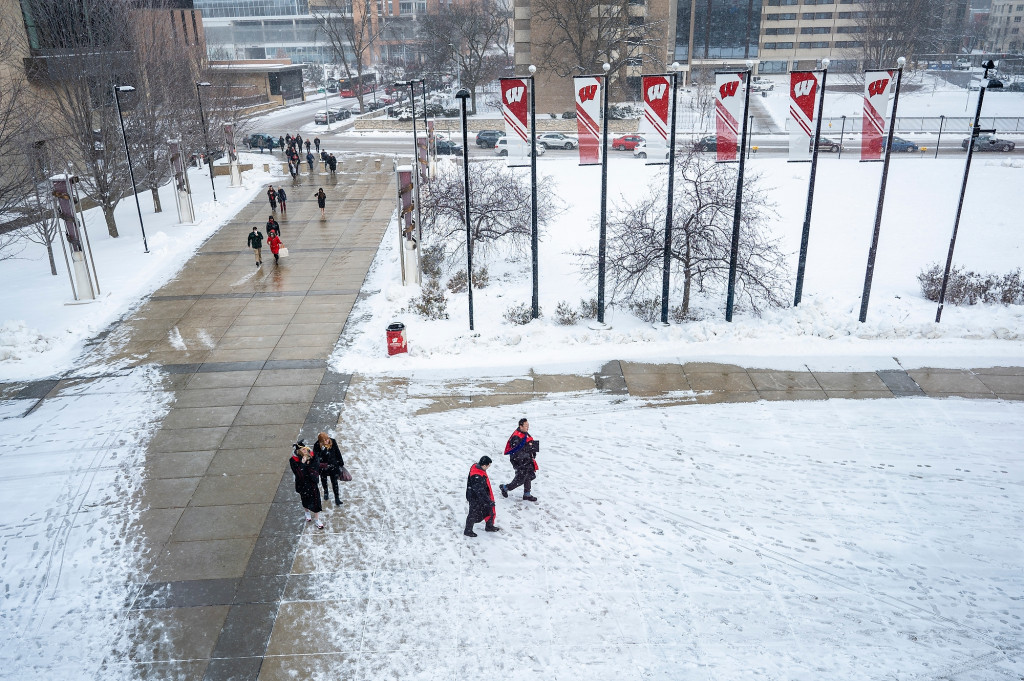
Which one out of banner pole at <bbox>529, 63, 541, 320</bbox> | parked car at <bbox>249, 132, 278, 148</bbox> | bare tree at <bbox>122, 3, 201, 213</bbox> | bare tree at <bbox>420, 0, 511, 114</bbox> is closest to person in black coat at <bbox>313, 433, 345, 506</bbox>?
banner pole at <bbox>529, 63, 541, 320</bbox>

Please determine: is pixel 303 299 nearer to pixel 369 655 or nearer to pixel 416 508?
pixel 416 508

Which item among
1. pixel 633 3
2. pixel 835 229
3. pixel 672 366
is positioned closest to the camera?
pixel 672 366

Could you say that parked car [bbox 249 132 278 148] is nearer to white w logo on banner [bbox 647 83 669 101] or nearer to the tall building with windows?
white w logo on banner [bbox 647 83 669 101]

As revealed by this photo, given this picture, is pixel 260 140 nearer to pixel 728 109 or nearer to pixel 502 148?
pixel 502 148

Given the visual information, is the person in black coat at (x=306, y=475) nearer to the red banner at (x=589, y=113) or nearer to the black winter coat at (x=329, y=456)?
the black winter coat at (x=329, y=456)

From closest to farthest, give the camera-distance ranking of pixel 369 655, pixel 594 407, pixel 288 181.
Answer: pixel 369 655, pixel 594 407, pixel 288 181

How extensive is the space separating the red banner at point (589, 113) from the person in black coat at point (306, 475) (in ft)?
28.3

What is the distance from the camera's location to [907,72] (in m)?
76.4

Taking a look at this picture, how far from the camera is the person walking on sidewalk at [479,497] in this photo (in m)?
10.2

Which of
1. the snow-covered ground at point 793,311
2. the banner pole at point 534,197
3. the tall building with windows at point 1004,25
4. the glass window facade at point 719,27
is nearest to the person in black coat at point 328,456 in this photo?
the snow-covered ground at point 793,311

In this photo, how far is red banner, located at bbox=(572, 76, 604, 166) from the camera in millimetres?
14938

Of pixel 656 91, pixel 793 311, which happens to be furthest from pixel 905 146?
pixel 656 91

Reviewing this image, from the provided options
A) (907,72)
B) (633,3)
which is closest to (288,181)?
(633,3)

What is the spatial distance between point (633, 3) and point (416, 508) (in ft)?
203
